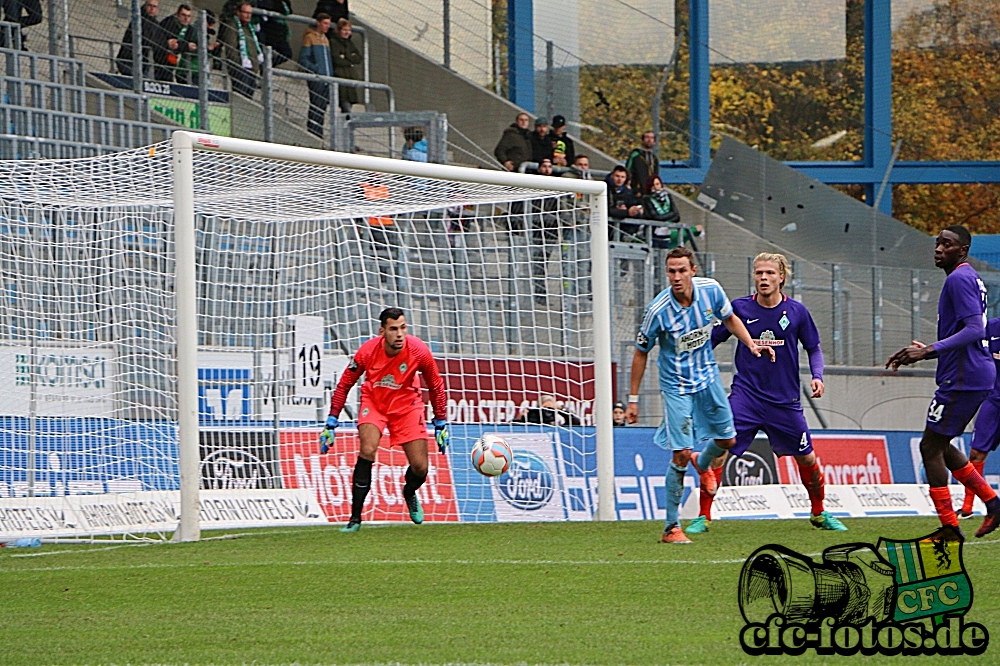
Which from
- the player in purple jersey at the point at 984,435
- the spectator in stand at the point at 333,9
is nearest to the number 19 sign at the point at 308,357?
the player in purple jersey at the point at 984,435

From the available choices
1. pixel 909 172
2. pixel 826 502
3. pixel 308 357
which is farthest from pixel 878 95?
pixel 308 357

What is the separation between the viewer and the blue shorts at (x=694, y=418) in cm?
949

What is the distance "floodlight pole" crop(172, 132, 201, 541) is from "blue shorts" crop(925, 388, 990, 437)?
16.3 feet

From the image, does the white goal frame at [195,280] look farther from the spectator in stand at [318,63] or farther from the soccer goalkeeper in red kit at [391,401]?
the spectator in stand at [318,63]

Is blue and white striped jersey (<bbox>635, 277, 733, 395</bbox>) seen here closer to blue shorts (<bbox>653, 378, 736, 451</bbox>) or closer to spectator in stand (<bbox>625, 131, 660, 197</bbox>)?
blue shorts (<bbox>653, 378, 736, 451</bbox>)

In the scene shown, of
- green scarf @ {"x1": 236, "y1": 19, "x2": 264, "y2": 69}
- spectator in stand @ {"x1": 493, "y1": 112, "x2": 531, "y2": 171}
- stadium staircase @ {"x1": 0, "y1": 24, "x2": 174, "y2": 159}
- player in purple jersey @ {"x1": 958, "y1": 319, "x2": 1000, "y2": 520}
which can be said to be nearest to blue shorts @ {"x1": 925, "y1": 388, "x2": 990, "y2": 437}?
player in purple jersey @ {"x1": 958, "y1": 319, "x2": 1000, "y2": 520}

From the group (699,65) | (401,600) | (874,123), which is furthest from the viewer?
(874,123)

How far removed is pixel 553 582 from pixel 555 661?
2214 millimetres

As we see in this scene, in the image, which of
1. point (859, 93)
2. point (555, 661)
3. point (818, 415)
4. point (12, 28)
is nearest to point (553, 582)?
point (555, 661)

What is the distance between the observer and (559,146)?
19484 mm

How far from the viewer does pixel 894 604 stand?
511 cm

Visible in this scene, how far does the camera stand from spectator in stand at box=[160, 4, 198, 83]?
18.0 m

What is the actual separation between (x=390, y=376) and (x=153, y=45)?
853 cm

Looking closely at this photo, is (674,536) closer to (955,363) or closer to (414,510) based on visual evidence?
(955,363)
